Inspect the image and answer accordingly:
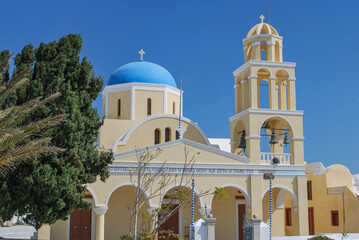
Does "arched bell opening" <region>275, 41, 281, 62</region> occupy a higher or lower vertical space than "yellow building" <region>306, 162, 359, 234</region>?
higher

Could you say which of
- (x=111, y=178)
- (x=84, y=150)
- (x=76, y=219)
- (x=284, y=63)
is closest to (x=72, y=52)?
(x=84, y=150)

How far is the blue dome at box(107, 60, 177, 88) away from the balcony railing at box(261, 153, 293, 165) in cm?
722

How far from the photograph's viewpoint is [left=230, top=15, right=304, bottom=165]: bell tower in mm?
21594

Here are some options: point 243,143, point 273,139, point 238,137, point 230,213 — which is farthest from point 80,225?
point 273,139

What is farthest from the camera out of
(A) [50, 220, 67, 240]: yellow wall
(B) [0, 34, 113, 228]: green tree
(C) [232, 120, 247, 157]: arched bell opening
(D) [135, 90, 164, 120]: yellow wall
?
(D) [135, 90, 164, 120]: yellow wall

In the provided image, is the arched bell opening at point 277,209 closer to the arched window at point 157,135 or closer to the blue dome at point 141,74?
the arched window at point 157,135

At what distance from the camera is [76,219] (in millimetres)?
21359

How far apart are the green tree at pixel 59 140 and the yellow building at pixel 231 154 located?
4.08 meters

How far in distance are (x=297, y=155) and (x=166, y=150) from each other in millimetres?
5919

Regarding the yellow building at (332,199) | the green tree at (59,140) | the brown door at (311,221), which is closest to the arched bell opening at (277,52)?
the yellow building at (332,199)

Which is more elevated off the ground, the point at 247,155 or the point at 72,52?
the point at 72,52

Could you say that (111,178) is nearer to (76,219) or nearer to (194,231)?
(76,219)

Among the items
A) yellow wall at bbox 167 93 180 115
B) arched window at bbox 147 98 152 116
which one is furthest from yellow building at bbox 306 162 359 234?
arched window at bbox 147 98 152 116

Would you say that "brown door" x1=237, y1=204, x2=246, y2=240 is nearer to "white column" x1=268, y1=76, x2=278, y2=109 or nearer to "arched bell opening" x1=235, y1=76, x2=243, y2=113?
"arched bell opening" x1=235, y1=76, x2=243, y2=113
